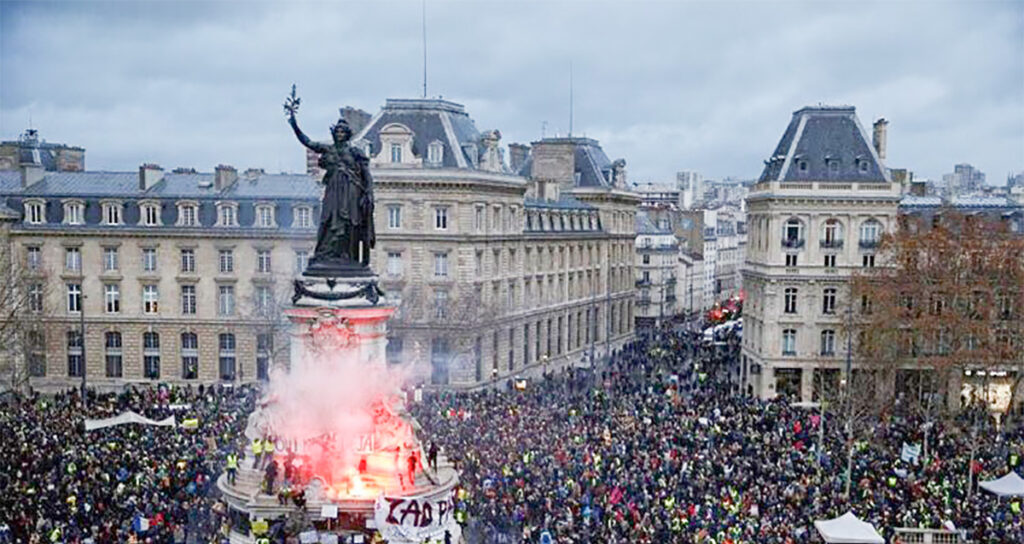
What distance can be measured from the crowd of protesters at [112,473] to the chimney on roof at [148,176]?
717 inches

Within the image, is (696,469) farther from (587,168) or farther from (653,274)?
(653,274)

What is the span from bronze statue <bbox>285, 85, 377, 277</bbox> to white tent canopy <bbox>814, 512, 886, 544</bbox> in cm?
1412

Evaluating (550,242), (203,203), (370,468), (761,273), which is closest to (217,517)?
(370,468)

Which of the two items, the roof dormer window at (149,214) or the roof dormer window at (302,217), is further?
the roof dormer window at (149,214)

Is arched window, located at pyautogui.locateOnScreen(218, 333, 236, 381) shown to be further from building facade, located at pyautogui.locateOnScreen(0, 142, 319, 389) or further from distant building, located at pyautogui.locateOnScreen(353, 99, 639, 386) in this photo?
distant building, located at pyautogui.locateOnScreen(353, 99, 639, 386)

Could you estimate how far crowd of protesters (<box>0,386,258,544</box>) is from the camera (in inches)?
1163

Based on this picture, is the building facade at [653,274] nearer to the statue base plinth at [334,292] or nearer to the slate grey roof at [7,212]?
the slate grey roof at [7,212]

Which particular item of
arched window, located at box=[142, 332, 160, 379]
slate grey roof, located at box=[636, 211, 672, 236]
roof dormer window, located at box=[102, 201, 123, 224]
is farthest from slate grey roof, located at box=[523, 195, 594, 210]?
slate grey roof, located at box=[636, 211, 672, 236]

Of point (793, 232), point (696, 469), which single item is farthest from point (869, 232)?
point (696, 469)

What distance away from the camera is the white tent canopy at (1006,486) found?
109ft

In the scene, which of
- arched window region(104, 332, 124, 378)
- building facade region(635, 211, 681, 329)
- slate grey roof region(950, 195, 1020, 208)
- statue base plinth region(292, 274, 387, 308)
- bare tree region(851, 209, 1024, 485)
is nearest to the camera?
statue base plinth region(292, 274, 387, 308)

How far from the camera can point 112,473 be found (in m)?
34.9

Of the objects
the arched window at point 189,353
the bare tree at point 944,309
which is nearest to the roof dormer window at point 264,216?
the arched window at point 189,353

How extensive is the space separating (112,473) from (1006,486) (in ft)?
93.9
